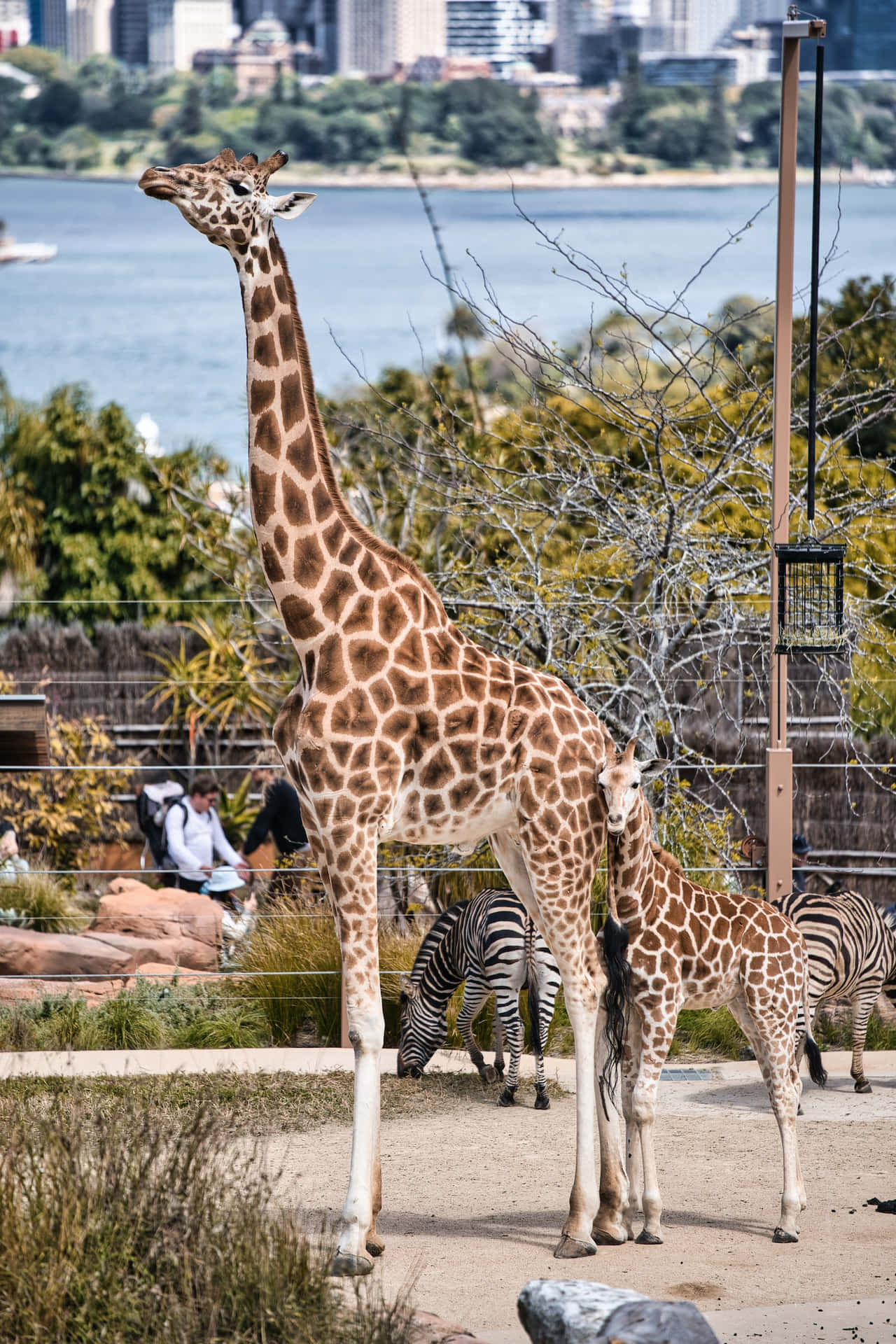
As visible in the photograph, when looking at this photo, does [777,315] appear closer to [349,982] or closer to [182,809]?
[349,982]

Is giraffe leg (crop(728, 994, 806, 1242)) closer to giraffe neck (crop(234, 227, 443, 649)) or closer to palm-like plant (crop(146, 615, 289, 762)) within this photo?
giraffe neck (crop(234, 227, 443, 649))

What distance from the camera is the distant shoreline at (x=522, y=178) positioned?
229ft

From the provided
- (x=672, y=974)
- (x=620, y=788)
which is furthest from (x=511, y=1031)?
(x=620, y=788)

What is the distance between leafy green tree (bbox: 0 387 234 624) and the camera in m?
21.8

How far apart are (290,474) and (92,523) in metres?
16.9

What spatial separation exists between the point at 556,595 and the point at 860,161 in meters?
61.7

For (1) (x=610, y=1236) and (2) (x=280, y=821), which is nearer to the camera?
(1) (x=610, y=1236)

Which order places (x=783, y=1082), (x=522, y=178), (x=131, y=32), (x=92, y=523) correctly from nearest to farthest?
1. (x=783, y=1082)
2. (x=92, y=523)
3. (x=522, y=178)
4. (x=131, y=32)

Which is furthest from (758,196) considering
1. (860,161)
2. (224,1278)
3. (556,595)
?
(224,1278)

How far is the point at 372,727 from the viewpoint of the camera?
6078mm

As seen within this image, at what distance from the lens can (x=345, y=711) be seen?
19.9 feet

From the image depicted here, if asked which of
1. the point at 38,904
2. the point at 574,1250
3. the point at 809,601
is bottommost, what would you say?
the point at 38,904

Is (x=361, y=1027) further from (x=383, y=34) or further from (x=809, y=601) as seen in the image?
(x=383, y=34)

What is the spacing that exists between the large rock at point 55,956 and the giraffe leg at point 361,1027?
4043 mm
